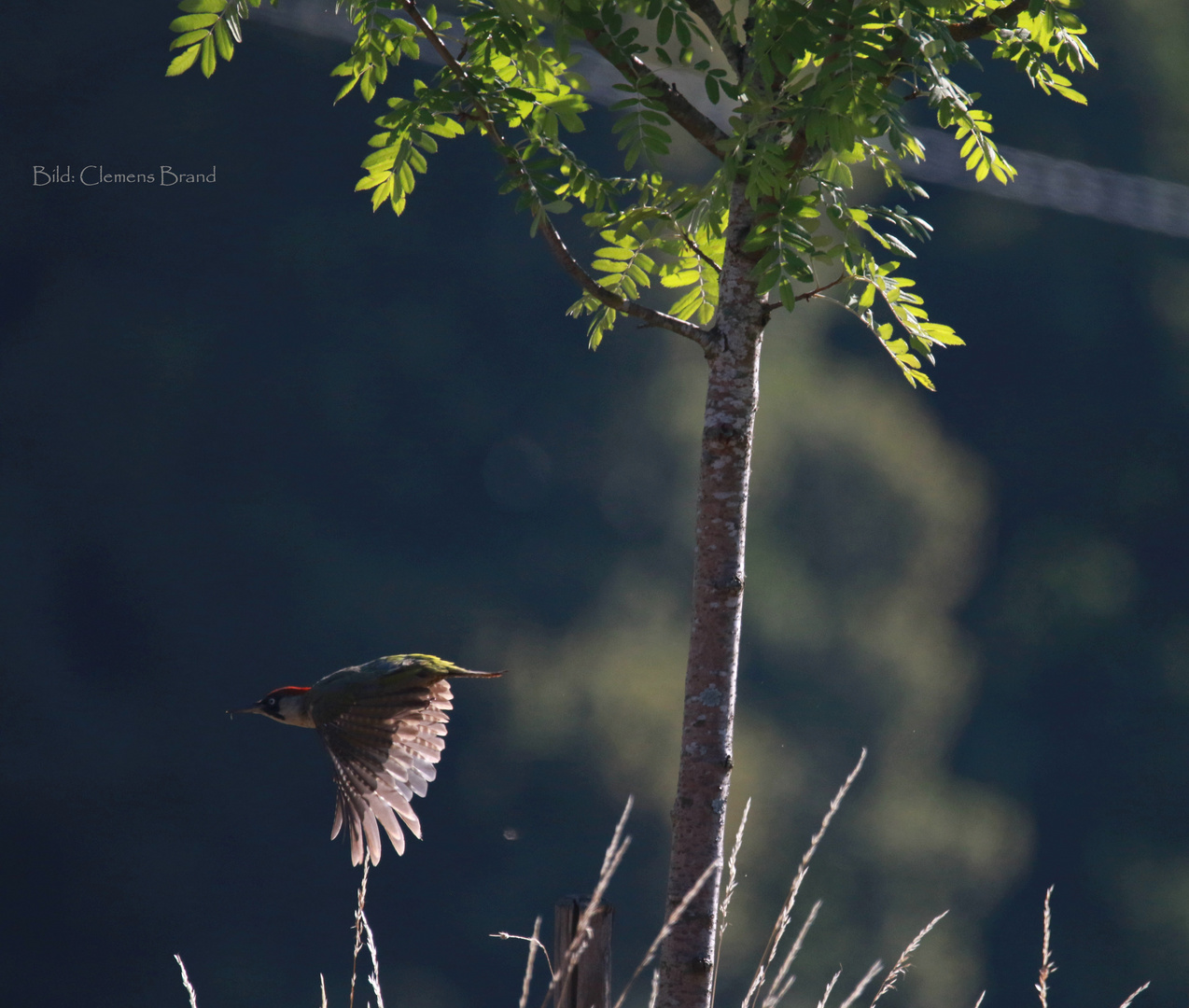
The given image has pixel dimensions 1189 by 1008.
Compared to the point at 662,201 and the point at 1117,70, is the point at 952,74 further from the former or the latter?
the point at 662,201

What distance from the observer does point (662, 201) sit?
1827 mm

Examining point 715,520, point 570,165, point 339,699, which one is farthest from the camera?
Answer: point 339,699

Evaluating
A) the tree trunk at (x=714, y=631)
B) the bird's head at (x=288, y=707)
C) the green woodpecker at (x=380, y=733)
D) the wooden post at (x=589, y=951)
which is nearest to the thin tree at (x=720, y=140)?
the tree trunk at (x=714, y=631)

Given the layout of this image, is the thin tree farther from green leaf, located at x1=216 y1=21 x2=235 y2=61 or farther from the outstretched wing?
the outstretched wing

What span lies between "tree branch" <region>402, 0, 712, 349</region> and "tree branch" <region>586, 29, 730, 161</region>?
0.21 meters

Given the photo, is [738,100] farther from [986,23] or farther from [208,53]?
[208,53]

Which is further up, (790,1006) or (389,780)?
(389,780)

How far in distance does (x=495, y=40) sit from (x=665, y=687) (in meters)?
2.61

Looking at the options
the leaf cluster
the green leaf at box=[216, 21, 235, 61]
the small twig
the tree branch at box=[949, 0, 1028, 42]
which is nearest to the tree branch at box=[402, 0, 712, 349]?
the leaf cluster

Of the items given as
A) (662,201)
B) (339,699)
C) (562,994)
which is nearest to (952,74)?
(662,201)

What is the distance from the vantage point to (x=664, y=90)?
163 centimetres

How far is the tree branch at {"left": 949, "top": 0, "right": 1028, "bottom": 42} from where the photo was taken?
1585mm

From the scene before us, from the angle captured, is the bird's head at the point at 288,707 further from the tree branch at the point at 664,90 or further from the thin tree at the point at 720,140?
the tree branch at the point at 664,90

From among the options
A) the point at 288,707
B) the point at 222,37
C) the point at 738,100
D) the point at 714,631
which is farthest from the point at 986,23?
the point at 288,707
